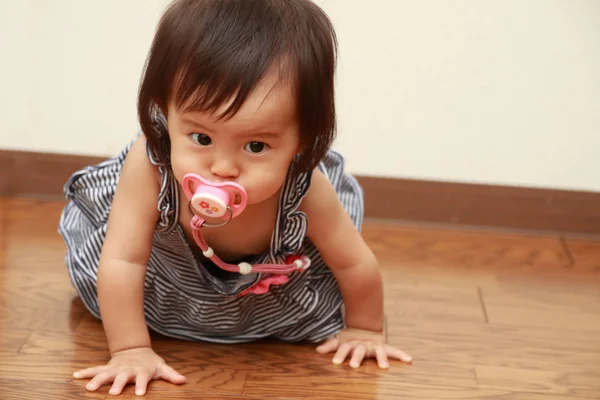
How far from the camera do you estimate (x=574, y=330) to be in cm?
128

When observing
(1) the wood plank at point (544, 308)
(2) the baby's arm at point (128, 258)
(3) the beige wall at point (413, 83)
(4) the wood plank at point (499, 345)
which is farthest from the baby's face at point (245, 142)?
(3) the beige wall at point (413, 83)

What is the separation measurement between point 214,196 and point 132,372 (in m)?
0.24

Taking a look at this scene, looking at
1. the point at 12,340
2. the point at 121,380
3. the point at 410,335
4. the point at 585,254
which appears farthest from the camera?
the point at 585,254

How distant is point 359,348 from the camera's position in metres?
1.14

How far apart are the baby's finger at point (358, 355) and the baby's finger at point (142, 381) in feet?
0.81

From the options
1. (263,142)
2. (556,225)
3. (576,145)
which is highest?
(263,142)

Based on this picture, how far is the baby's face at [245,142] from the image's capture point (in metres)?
0.91

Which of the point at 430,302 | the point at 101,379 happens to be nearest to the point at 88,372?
the point at 101,379

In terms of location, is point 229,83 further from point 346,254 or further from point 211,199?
point 346,254

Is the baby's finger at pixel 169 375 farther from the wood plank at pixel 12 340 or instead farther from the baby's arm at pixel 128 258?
the wood plank at pixel 12 340

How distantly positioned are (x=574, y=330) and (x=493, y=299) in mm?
133

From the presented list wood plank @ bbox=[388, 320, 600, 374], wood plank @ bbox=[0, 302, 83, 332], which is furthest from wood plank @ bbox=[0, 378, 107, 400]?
wood plank @ bbox=[388, 320, 600, 374]

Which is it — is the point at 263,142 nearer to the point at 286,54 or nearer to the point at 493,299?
the point at 286,54

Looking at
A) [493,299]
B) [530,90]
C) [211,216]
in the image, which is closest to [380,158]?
[530,90]
